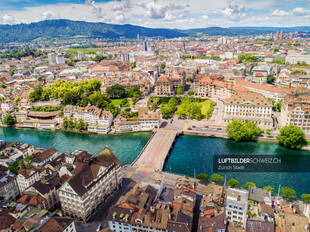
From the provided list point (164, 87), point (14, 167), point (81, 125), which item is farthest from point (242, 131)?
point (14, 167)

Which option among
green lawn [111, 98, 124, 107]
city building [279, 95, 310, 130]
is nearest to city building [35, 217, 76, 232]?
city building [279, 95, 310, 130]

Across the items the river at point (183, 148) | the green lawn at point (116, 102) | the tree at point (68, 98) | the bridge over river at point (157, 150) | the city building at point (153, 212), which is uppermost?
the tree at point (68, 98)

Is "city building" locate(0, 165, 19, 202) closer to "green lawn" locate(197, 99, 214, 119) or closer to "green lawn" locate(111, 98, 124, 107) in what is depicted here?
"green lawn" locate(111, 98, 124, 107)

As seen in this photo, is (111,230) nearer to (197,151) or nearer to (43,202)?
(43,202)

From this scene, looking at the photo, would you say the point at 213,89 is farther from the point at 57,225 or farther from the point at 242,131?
the point at 57,225

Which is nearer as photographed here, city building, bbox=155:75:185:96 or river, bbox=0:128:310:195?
river, bbox=0:128:310:195

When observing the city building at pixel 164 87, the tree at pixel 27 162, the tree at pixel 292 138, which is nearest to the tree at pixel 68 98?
the city building at pixel 164 87

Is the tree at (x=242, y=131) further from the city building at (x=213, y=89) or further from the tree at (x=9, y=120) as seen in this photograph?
the tree at (x=9, y=120)
